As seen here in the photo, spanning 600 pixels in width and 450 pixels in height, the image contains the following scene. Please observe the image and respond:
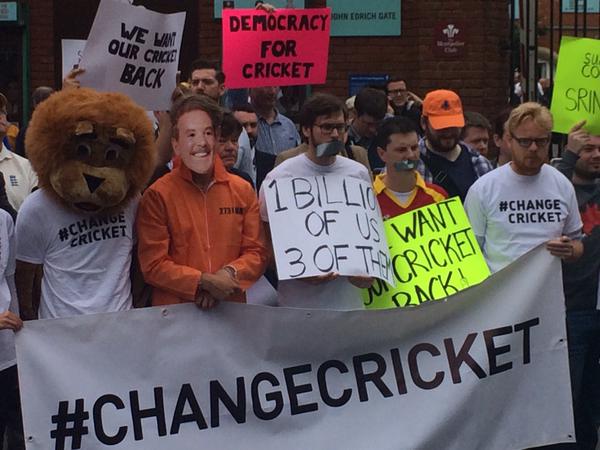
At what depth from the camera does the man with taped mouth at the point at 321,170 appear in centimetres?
636

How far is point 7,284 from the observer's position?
19.5 ft

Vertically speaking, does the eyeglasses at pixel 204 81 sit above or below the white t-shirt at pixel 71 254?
above

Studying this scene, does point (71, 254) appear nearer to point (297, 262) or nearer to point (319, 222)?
point (297, 262)

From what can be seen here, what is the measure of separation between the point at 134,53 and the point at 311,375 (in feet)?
6.98

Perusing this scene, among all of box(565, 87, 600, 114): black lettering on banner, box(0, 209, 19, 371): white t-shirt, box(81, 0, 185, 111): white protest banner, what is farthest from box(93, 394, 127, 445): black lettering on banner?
box(565, 87, 600, 114): black lettering on banner

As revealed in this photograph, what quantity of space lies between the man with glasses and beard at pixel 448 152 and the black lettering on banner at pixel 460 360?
1846 mm

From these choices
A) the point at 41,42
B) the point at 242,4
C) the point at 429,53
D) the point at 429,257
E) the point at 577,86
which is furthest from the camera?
the point at 41,42

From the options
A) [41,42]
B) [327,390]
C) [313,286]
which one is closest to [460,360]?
[327,390]

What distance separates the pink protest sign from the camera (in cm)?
821

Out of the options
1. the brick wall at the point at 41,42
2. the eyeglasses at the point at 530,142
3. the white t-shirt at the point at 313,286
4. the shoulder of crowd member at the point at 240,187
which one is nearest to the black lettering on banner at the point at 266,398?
the white t-shirt at the point at 313,286

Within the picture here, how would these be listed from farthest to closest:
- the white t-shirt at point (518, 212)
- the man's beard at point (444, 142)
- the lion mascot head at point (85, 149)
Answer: the man's beard at point (444, 142) < the white t-shirt at point (518, 212) < the lion mascot head at point (85, 149)

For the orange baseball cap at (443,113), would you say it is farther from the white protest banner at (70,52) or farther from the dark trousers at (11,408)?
the dark trousers at (11,408)

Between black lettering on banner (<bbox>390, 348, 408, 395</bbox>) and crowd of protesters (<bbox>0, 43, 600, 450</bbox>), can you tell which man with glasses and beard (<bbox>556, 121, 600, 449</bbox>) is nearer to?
crowd of protesters (<bbox>0, 43, 600, 450</bbox>)

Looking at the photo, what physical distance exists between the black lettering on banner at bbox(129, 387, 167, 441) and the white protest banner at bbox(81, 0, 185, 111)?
1.84m
